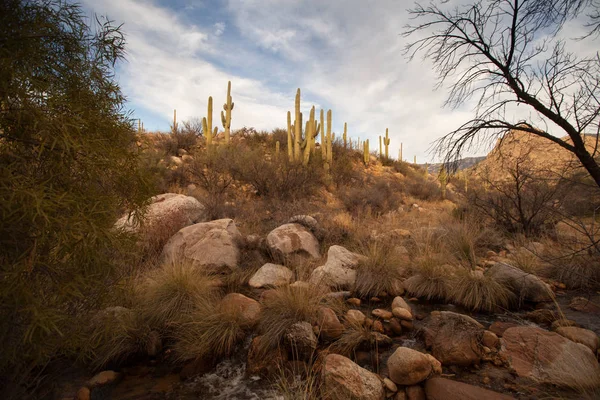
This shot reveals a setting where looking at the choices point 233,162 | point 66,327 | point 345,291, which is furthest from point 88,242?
point 233,162

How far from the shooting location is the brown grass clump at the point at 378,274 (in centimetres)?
504

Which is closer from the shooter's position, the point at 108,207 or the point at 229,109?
the point at 108,207

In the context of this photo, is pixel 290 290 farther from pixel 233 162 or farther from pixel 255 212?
pixel 233 162

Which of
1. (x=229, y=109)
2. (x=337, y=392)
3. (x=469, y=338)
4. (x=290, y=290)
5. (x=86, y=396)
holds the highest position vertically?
(x=229, y=109)

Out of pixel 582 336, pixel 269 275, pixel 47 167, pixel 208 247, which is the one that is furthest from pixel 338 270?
pixel 47 167

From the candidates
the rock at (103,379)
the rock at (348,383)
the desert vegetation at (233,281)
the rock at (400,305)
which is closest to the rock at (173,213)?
the desert vegetation at (233,281)

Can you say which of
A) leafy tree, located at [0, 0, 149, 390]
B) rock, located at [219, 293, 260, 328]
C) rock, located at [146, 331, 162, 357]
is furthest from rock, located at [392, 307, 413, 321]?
leafy tree, located at [0, 0, 149, 390]

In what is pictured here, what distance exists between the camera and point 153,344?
3.55 m

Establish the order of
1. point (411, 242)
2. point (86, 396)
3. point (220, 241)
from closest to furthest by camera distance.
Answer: point (86, 396)
point (220, 241)
point (411, 242)

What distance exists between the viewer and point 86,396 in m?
2.79

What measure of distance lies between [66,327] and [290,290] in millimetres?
2324

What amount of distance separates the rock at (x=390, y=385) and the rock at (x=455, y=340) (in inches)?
27.3

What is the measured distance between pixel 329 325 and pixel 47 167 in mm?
3099

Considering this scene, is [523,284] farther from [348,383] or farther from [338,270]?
[348,383]
